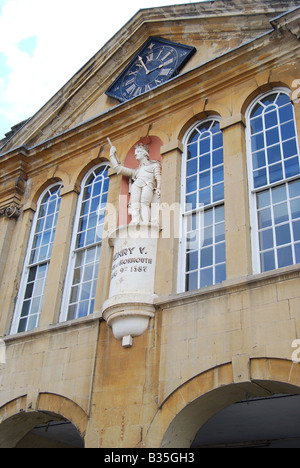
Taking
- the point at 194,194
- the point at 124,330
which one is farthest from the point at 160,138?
the point at 124,330

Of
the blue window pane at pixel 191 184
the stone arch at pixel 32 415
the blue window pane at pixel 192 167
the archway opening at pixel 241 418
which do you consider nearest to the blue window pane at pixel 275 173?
the blue window pane at pixel 191 184

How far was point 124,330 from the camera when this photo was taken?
382 inches

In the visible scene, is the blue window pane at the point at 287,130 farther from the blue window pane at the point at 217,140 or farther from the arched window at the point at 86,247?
the arched window at the point at 86,247

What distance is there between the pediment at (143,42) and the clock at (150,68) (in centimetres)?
17

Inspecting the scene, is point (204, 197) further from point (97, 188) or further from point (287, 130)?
point (97, 188)

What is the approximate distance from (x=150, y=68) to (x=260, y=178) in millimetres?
4907

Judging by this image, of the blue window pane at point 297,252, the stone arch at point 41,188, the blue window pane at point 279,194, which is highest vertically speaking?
the stone arch at point 41,188

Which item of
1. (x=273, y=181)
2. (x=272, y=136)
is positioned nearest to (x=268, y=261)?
(x=273, y=181)

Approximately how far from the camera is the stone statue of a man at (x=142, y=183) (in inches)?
437

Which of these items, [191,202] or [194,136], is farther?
[194,136]

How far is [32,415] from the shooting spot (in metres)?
10.8

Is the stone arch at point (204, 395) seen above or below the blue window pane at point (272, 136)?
below

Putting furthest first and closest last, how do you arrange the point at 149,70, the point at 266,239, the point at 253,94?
the point at 149,70 < the point at 253,94 < the point at 266,239

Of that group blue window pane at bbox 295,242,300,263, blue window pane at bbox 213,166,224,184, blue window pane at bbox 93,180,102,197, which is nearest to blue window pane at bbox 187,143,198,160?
blue window pane at bbox 213,166,224,184
